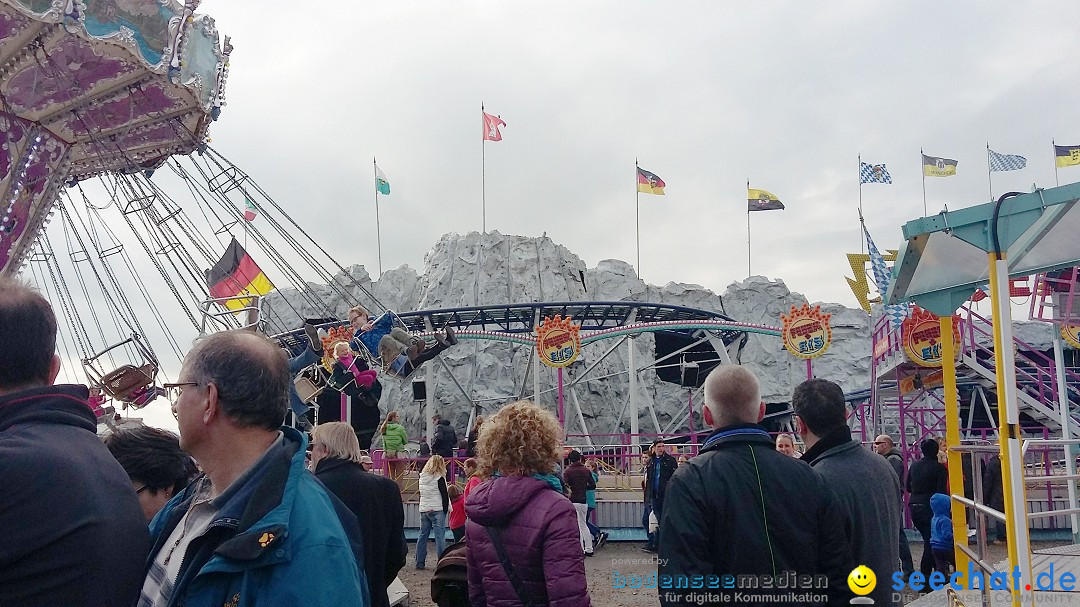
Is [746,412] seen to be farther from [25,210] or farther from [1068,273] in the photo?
[1068,273]

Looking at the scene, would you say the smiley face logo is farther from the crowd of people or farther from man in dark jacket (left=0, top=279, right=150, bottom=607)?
man in dark jacket (left=0, top=279, right=150, bottom=607)

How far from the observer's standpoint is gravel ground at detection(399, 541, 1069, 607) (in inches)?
328

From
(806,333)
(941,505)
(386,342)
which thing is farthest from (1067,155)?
(386,342)

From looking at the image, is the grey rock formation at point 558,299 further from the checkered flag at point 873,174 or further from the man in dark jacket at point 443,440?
the man in dark jacket at point 443,440

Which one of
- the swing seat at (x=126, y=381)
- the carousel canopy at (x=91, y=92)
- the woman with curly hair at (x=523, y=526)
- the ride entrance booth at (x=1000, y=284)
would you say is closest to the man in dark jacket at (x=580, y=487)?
the swing seat at (x=126, y=381)

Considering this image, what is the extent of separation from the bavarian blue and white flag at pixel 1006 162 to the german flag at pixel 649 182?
40.4 ft

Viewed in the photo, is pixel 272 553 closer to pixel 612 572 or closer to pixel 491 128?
pixel 612 572

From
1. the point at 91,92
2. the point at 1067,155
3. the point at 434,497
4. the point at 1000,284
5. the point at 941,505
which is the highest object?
the point at 1067,155

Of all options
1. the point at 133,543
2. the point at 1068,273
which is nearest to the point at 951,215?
the point at 133,543

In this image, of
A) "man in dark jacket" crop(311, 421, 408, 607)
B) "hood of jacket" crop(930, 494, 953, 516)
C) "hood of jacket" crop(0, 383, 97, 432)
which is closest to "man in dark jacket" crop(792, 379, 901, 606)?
"man in dark jacket" crop(311, 421, 408, 607)

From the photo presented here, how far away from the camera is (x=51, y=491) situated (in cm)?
187

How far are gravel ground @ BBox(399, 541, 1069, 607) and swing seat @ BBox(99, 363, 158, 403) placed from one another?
3995 mm

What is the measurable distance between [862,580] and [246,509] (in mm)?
2578

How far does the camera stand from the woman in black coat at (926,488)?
7566 mm
